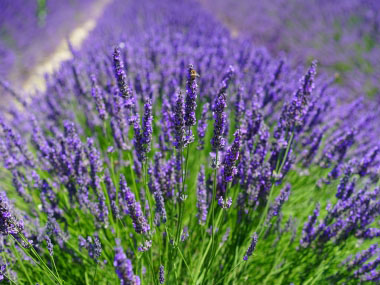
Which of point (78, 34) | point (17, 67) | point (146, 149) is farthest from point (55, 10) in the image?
point (146, 149)

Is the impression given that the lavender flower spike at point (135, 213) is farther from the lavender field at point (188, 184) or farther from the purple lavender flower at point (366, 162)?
the purple lavender flower at point (366, 162)

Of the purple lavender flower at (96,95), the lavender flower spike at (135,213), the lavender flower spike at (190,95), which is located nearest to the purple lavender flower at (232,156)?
the lavender flower spike at (190,95)

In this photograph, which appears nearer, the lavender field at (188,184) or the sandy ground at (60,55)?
the lavender field at (188,184)

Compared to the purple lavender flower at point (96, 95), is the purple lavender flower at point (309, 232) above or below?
below

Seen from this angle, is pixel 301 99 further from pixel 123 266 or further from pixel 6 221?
pixel 6 221

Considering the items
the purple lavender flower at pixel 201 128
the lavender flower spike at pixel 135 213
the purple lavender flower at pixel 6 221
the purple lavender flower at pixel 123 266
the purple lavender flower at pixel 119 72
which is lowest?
the purple lavender flower at pixel 123 266

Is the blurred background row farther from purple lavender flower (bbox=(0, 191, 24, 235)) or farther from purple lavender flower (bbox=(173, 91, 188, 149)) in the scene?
purple lavender flower (bbox=(0, 191, 24, 235))

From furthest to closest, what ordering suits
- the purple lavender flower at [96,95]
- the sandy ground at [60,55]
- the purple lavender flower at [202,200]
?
the sandy ground at [60,55]
the purple lavender flower at [96,95]
the purple lavender flower at [202,200]
